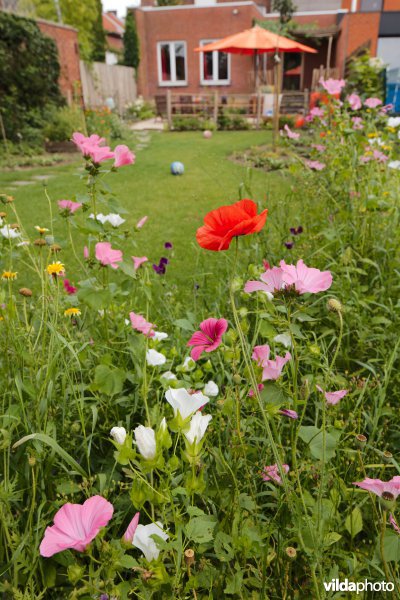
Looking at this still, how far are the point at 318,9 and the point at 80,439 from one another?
26.0m

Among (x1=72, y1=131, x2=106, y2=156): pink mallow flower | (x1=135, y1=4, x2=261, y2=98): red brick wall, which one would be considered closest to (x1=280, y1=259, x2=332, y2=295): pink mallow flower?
(x1=72, y1=131, x2=106, y2=156): pink mallow flower

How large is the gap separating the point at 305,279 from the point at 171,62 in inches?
824

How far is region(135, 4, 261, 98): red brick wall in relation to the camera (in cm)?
1841

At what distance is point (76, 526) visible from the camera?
2.23 feet

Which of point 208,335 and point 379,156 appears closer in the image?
point 208,335

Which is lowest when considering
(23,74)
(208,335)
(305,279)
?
(208,335)

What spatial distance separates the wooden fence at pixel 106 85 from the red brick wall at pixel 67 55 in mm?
505

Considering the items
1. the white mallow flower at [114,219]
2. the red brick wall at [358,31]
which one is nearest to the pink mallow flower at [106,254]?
the white mallow flower at [114,219]

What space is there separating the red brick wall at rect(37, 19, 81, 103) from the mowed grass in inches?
121

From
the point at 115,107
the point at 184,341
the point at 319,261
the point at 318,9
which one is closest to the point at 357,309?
the point at 319,261

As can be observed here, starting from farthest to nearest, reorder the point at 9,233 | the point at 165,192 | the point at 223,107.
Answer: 1. the point at 223,107
2. the point at 165,192
3. the point at 9,233

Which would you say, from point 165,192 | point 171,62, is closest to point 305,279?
point 165,192

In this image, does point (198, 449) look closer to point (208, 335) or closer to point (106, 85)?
point (208, 335)

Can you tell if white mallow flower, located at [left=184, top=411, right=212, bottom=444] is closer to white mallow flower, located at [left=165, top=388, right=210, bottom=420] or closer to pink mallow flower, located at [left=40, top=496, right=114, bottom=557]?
white mallow flower, located at [left=165, top=388, right=210, bottom=420]
